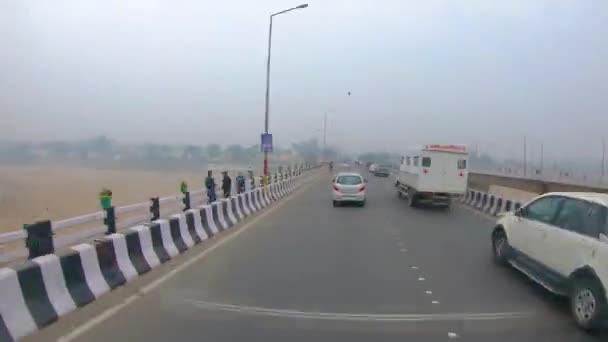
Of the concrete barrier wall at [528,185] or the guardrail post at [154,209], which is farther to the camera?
the concrete barrier wall at [528,185]

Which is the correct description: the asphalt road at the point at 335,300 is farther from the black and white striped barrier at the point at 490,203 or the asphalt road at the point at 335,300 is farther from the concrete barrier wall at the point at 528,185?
the concrete barrier wall at the point at 528,185

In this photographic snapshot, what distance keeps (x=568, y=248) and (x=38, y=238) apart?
6.58 m

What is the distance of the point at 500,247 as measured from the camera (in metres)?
9.05

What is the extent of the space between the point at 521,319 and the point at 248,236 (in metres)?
7.66

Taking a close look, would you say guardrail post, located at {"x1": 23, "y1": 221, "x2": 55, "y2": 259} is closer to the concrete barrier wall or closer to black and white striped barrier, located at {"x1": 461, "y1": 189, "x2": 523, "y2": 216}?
black and white striped barrier, located at {"x1": 461, "y1": 189, "x2": 523, "y2": 216}

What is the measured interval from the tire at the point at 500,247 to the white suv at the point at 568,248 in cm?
5

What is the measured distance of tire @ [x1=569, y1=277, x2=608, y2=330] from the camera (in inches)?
207

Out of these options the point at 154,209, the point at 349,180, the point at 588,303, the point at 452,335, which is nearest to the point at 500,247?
the point at 588,303

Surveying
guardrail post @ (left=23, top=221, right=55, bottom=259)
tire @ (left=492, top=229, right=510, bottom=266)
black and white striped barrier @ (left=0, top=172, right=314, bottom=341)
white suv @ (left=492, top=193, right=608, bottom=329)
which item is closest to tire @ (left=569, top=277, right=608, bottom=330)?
white suv @ (left=492, top=193, right=608, bottom=329)

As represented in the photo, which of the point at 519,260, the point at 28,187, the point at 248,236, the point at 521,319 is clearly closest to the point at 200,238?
the point at 248,236

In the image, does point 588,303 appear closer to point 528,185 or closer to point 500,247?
point 500,247

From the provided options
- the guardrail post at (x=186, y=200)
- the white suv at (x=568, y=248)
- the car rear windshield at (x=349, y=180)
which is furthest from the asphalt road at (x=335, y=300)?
the car rear windshield at (x=349, y=180)

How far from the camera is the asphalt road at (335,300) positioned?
5.31 m

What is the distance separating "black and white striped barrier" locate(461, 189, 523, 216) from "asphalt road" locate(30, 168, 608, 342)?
21.6 ft
